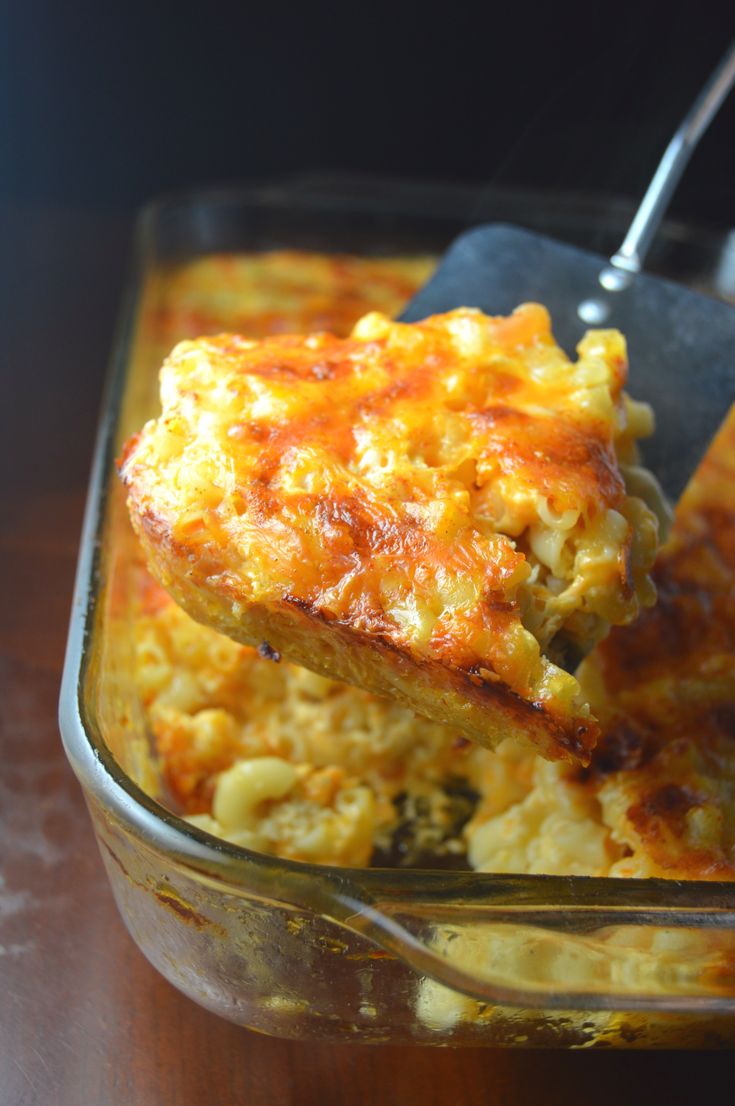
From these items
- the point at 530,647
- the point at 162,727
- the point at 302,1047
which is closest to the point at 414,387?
the point at 530,647

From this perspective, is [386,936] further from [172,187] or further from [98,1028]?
[172,187]

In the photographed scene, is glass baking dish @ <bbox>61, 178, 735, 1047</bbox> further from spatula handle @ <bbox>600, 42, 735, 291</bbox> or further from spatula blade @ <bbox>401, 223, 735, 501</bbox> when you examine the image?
spatula handle @ <bbox>600, 42, 735, 291</bbox>

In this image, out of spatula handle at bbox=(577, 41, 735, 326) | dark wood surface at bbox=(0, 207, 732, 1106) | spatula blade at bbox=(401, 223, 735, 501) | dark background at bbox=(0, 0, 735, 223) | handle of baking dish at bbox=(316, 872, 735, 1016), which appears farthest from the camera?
dark background at bbox=(0, 0, 735, 223)

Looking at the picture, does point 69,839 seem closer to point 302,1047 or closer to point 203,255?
point 302,1047

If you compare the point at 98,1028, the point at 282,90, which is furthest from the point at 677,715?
the point at 282,90

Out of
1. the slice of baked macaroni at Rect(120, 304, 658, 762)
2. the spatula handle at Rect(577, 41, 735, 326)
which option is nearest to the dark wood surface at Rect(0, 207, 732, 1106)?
the slice of baked macaroni at Rect(120, 304, 658, 762)

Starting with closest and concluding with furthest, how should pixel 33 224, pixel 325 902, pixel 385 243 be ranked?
pixel 325 902, pixel 385 243, pixel 33 224
